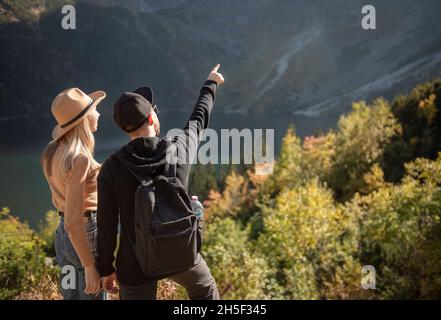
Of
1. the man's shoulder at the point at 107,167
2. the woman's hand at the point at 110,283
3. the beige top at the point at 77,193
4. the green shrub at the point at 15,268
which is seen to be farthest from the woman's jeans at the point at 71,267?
the green shrub at the point at 15,268

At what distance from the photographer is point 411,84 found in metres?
176

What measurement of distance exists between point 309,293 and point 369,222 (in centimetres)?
Result: 533

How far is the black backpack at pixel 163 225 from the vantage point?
8.45ft

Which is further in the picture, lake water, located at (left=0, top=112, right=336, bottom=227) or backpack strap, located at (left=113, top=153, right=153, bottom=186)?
lake water, located at (left=0, top=112, right=336, bottom=227)

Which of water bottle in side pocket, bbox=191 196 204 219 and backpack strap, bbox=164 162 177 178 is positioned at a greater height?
backpack strap, bbox=164 162 177 178

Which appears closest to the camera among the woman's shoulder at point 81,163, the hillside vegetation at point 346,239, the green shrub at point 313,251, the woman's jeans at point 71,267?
the woman's shoulder at point 81,163

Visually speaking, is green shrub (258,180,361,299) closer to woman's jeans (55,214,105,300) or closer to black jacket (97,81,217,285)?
woman's jeans (55,214,105,300)

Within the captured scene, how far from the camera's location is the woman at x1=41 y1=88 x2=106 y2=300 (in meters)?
2.84

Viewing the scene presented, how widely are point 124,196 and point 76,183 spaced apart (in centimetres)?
38

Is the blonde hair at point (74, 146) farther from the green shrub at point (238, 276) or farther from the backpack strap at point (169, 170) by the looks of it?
the green shrub at point (238, 276)

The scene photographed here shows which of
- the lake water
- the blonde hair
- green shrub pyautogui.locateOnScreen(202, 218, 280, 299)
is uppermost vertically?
the lake water

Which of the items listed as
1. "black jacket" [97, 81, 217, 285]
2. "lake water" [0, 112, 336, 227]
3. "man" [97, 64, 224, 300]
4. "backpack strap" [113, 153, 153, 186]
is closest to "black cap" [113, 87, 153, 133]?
"man" [97, 64, 224, 300]

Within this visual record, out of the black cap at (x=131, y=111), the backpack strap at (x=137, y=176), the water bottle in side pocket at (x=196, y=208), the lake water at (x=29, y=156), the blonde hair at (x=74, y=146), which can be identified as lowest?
the water bottle in side pocket at (x=196, y=208)
